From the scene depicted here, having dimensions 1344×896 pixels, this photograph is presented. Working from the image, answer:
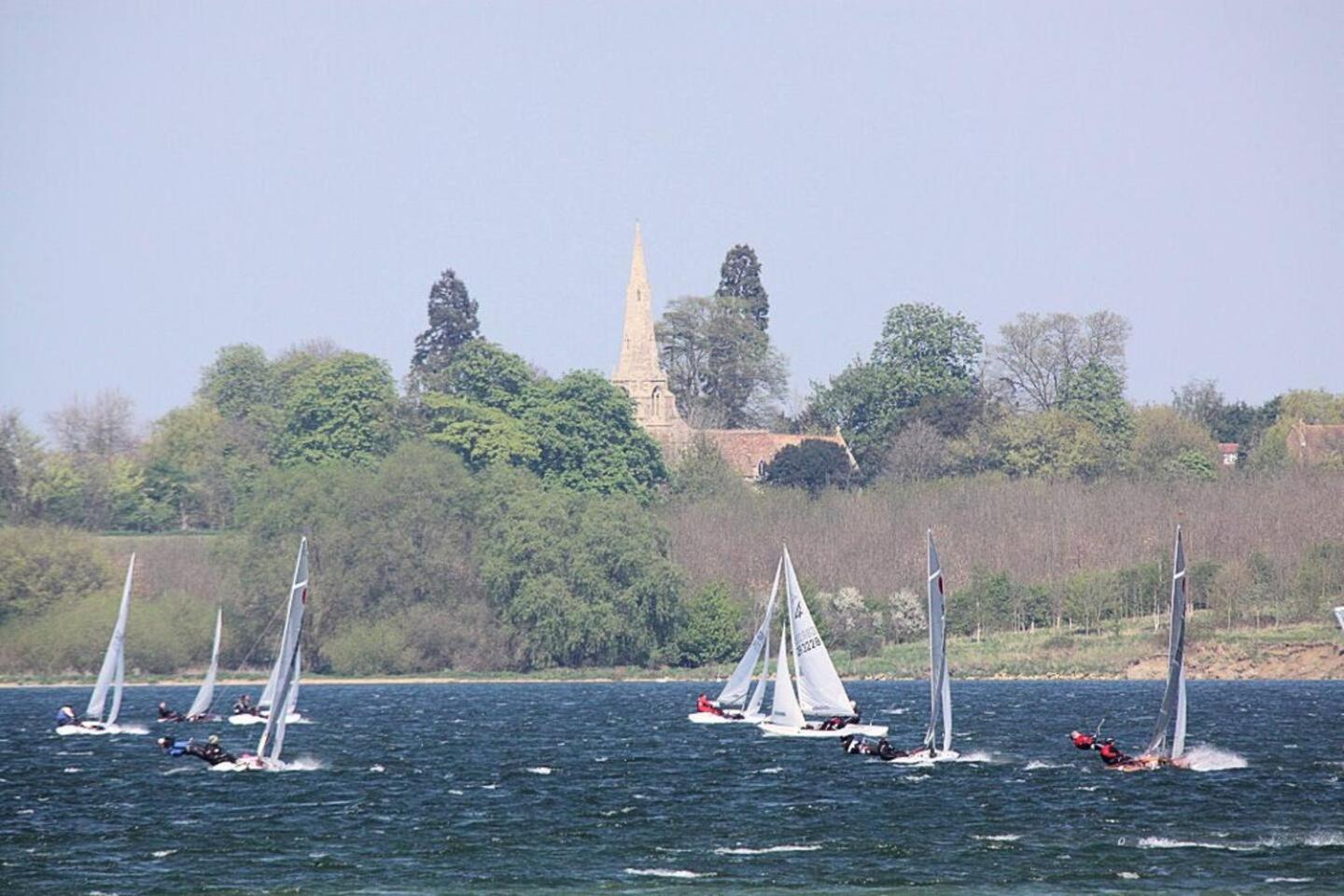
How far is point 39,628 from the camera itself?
144250 mm

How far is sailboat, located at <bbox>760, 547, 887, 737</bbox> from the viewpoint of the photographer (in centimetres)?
9044

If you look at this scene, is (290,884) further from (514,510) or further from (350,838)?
(514,510)

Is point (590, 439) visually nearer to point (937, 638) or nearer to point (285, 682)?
point (285, 682)

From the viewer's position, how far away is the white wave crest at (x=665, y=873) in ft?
174

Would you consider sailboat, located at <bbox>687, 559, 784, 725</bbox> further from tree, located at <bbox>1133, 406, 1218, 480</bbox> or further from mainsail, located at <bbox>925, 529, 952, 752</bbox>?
tree, located at <bbox>1133, 406, 1218, 480</bbox>

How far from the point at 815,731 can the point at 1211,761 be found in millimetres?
20042

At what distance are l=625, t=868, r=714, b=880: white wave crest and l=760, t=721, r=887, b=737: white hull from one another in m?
34.2

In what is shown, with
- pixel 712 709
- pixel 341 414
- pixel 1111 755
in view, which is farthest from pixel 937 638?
pixel 341 414

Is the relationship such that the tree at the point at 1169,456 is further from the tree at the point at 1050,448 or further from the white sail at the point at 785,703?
the white sail at the point at 785,703

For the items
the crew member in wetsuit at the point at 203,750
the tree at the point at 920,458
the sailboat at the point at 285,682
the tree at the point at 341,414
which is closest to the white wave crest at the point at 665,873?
the sailboat at the point at 285,682

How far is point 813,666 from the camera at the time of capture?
298 ft

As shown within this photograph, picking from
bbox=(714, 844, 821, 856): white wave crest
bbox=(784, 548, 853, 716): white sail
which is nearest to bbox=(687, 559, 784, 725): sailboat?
bbox=(784, 548, 853, 716): white sail

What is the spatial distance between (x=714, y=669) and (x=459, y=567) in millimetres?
17816

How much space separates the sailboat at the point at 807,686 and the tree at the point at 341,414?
94.2 metres
